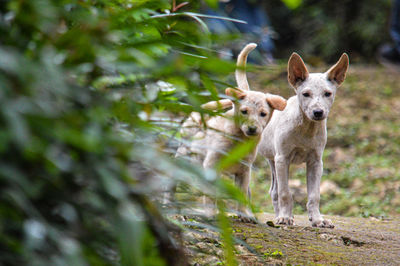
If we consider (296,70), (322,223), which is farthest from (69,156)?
(296,70)

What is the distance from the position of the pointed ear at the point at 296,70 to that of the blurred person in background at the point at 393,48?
9007 millimetres

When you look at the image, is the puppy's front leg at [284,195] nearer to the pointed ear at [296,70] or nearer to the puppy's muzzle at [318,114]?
the puppy's muzzle at [318,114]

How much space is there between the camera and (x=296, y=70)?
4168 mm

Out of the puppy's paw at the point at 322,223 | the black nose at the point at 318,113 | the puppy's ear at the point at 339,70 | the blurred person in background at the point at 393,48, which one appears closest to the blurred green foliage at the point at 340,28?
the blurred person in background at the point at 393,48

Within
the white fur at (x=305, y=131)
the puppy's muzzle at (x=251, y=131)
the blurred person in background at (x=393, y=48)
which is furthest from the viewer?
the blurred person in background at (x=393, y=48)

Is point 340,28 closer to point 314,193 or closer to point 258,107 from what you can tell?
point 314,193

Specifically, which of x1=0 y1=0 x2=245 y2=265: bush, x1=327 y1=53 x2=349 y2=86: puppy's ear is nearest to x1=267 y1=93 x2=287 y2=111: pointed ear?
x1=327 y1=53 x2=349 y2=86: puppy's ear

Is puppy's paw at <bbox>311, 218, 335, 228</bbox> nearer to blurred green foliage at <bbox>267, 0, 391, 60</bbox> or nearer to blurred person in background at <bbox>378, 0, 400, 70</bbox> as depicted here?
blurred person in background at <bbox>378, 0, 400, 70</bbox>

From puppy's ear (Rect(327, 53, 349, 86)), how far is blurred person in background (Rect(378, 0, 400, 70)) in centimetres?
887

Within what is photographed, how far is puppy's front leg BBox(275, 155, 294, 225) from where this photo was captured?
3973 mm

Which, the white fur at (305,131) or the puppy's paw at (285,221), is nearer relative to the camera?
the puppy's paw at (285,221)

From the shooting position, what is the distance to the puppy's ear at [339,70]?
4.11 m

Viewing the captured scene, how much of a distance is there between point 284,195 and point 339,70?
112 centimetres

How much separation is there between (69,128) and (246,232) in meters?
2.19
